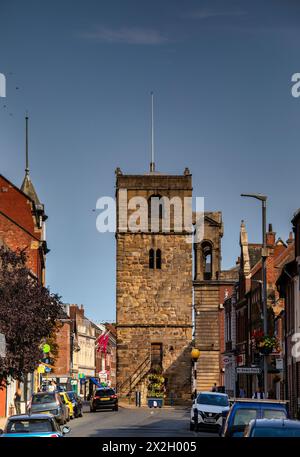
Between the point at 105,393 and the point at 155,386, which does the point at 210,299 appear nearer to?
the point at 155,386

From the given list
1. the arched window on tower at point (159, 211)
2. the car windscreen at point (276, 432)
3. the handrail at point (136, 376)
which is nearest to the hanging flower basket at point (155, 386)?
the handrail at point (136, 376)

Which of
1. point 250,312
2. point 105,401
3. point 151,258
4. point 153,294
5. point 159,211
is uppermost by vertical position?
point 159,211

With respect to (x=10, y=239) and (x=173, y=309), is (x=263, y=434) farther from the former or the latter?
(x=173, y=309)

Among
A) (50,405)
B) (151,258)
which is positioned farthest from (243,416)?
(151,258)

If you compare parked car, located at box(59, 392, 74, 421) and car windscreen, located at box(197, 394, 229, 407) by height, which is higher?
car windscreen, located at box(197, 394, 229, 407)

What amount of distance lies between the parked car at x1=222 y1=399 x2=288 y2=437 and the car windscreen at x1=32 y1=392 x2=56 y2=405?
78.8 ft

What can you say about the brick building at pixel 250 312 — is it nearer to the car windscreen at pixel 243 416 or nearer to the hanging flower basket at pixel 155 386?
the hanging flower basket at pixel 155 386

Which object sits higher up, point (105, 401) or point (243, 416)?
point (243, 416)

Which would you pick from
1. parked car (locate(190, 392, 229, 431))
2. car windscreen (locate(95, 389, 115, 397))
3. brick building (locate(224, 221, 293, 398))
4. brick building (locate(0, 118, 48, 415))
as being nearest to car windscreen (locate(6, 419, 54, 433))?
parked car (locate(190, 392, 229, 431))

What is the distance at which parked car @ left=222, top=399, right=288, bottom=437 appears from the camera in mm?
24969

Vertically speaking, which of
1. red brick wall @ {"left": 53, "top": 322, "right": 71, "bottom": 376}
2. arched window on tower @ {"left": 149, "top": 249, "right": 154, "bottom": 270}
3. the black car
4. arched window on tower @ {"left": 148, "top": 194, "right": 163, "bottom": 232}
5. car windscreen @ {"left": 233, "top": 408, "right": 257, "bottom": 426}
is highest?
arched window on tower @ {"left": 148, "top": 194, "right": 163, "bottom": 232}

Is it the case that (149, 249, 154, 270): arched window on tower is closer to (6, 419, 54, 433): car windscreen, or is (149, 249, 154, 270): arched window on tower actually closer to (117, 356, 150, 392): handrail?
(117, 356, 150, 392): handrail

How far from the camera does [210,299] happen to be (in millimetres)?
97000

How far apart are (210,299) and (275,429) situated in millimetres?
79228
